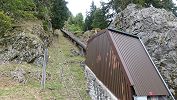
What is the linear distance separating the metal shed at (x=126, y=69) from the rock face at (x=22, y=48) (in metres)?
11.4

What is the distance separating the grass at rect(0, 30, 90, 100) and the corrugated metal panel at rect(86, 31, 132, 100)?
3.01 metres

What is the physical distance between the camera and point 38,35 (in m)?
35.2

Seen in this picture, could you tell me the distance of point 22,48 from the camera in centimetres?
3073

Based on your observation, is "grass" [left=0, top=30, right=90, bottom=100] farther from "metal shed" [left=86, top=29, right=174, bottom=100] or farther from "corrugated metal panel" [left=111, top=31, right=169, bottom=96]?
"corrugated metal panel" [left=111, top=31, right=169, bottom=96]

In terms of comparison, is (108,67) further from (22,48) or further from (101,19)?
(101,19)

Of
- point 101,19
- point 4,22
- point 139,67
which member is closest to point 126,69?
point 139,67

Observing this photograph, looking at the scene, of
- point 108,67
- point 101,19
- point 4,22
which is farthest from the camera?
point 101,19

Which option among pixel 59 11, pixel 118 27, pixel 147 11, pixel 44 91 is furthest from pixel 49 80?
pixel 59 11

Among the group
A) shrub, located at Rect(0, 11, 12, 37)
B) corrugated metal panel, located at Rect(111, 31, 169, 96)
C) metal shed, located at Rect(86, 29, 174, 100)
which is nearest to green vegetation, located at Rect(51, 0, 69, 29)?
shrub, located at Rect(0, 11, 12, 37)

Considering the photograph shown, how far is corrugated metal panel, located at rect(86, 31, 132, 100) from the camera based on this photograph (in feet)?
50.4

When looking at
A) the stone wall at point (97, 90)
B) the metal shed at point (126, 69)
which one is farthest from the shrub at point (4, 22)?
the metal shed at point (126, 69)

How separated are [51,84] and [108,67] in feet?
27.3

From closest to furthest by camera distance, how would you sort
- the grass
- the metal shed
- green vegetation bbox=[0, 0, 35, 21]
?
the metal shed → the grass → green vegetation bbox=[0, 0, 35, 21]

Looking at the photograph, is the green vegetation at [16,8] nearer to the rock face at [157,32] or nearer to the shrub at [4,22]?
the shrub at [4,22]
